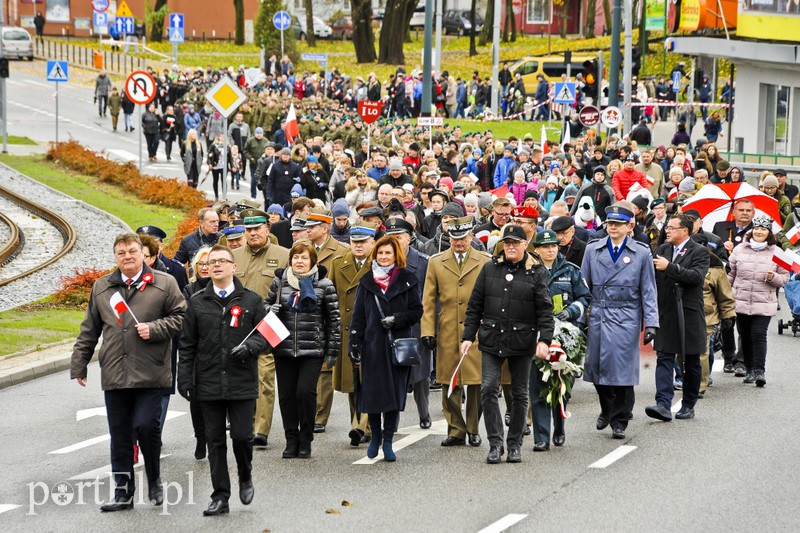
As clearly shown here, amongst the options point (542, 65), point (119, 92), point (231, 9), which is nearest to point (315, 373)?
point (119, 92)

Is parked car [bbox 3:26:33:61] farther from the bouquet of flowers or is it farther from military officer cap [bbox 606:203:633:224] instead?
the bouquet of flowers

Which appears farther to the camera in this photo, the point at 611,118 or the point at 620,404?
the point at 611,118

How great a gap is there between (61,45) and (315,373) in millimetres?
61390

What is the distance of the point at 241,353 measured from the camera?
9.55 metres

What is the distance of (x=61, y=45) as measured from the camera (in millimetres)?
69500

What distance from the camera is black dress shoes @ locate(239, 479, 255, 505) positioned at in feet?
31.9

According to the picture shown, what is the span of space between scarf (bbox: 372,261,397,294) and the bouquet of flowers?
1.37 metres

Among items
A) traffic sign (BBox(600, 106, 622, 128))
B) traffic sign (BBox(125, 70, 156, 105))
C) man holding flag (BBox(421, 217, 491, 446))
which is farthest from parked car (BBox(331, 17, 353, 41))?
man holding flag (BBox(421, 217, 491, 446))

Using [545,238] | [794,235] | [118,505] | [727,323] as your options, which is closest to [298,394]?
[118,505]

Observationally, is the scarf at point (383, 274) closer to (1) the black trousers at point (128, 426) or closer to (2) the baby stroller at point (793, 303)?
(1) the black trousers at point (128, 426)

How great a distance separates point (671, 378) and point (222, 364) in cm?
483

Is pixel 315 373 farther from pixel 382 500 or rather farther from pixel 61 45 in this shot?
pixel 61 45

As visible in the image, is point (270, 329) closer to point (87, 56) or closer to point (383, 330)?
point (383, 330)

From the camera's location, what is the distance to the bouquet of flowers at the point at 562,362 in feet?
37.8
